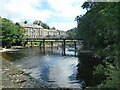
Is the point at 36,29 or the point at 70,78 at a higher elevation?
the point at 36,29

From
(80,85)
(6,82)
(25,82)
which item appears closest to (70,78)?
(80,85)

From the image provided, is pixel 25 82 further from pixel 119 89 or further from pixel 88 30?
pixel 88 30

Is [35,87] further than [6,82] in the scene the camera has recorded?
No

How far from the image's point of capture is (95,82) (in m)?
12.9

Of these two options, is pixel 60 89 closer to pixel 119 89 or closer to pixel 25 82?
pixel 25 82

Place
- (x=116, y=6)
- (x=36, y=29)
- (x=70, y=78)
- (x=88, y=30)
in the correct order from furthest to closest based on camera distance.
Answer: (x=36, y=29) < (x=88, y=30) < (x=70, y=78) < (x=116, y=6)

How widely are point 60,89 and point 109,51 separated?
7.15 meters

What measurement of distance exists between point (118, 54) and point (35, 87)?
8.91 meters

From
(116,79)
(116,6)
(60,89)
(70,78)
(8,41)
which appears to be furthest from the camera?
(8,41)

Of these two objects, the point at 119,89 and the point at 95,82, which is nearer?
the point at 119,89

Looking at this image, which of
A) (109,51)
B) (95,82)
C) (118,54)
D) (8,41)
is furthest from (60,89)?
(8,41)

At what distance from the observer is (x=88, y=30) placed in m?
27.9

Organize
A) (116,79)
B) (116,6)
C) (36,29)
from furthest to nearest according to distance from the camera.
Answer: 1. (36,29)
2. (116,6)
3. (116,79)

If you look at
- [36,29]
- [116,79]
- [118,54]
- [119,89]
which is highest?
[36,29]
